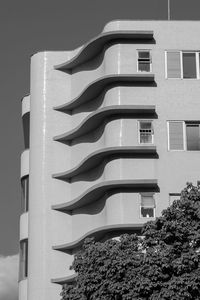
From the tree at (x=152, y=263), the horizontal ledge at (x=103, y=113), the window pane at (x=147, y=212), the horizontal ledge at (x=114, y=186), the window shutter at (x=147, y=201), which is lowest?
the tree at (x=152, y=263)

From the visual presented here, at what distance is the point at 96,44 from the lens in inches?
2005

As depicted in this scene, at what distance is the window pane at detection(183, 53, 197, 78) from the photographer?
163 feet

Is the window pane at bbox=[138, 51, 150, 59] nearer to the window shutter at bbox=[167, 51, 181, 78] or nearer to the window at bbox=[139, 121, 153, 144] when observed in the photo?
the window shutter at bbox=[167, 51, 181, 78]

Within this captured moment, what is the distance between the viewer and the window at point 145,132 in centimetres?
4841

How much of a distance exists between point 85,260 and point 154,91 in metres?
14.1

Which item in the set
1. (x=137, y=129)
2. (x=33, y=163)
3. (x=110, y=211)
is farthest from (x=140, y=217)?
(x=33, y=163)

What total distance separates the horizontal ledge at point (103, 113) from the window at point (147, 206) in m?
4.43

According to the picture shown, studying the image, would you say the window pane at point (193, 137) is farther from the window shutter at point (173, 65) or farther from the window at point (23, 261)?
the window at point (23, 261)

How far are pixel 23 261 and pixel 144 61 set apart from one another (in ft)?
43.4

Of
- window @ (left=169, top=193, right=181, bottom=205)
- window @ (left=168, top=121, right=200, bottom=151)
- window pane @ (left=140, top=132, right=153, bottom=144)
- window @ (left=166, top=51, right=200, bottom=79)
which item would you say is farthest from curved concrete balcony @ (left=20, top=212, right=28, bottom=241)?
window @ (left=166, top=51, right=200, bottom=79)

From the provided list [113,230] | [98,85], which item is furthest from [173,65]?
[113,230]

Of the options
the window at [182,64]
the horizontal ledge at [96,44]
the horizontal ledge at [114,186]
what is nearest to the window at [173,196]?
the horizontal ledge at [114,186]

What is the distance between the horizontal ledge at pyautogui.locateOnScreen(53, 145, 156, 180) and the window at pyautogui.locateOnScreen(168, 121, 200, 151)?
4.28 feet

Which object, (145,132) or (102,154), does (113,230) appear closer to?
(102,154)
